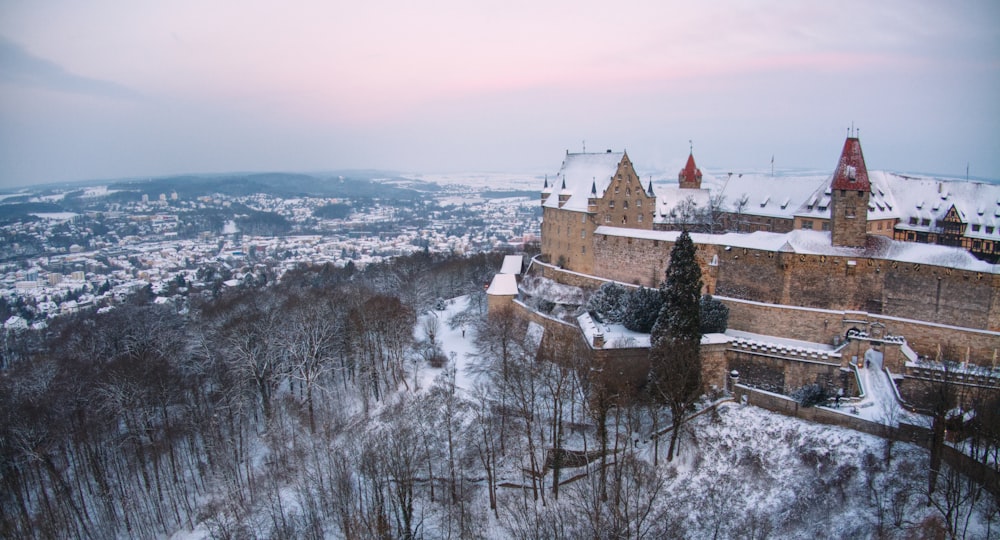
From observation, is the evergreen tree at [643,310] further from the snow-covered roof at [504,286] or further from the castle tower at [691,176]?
the castle tower at [691,176]

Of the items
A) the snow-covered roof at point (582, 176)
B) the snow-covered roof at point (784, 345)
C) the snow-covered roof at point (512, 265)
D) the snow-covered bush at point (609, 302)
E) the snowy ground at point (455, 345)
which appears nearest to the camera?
the snow-covered roof at point (784, 345)

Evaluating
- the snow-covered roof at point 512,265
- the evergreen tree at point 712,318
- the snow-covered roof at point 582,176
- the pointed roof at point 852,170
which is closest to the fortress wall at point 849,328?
the evergreen tree at point 712,318

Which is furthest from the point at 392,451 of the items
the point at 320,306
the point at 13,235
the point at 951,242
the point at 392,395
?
the point at 13,235

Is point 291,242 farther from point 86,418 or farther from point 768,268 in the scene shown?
point 768,268

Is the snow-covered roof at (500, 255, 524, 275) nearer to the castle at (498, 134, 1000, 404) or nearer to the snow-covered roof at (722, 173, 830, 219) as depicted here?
the castle at (498, 134, 1000, 404)

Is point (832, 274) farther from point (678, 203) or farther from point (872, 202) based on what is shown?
point (678, 203)

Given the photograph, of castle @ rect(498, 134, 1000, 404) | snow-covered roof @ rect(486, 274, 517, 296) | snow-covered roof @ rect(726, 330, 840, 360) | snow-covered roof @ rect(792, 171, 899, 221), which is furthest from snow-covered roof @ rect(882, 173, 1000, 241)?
snow-covered roof @ rect(486, 274, 517, 296)
